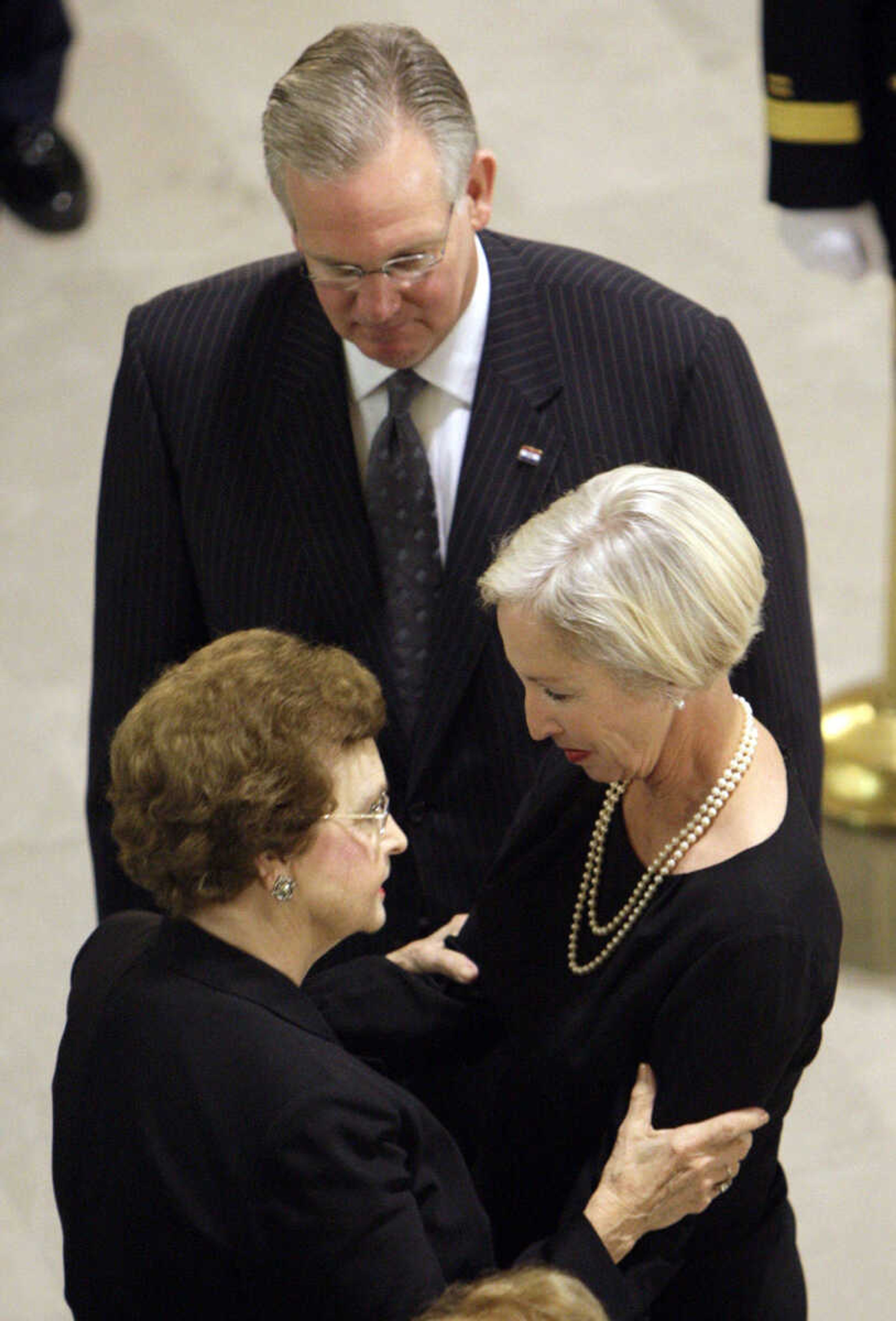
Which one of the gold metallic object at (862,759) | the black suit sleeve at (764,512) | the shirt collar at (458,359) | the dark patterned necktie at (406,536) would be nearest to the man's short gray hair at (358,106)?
the shirt collar at (458,359)

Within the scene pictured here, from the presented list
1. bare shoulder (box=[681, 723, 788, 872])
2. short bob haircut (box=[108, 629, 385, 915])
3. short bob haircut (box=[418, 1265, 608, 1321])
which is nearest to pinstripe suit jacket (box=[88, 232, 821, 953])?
bare shoulder (box=[681, 723, 788, 872])

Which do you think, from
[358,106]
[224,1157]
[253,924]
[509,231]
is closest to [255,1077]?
[224,1157]

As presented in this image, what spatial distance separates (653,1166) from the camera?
2.36 m

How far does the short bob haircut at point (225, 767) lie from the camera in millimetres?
2205

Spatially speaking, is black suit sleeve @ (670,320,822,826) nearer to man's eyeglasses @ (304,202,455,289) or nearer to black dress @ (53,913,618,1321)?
man's eyeglasses @ (304,202,455,289)

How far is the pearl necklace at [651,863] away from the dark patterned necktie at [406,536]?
354 mm

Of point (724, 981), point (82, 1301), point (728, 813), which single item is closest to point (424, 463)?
point (728, 813)

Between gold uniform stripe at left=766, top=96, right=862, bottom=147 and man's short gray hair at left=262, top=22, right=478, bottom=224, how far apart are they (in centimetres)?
164

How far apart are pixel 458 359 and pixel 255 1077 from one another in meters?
1.02

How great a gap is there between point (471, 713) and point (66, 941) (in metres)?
1.88

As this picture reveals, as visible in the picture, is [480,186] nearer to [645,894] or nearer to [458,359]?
[458,359]

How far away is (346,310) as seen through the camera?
8.43 ft

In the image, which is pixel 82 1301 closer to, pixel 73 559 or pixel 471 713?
pixel 471 713

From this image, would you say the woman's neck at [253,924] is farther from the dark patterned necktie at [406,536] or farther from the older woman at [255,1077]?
the dark patterned necktie at [406,536]
